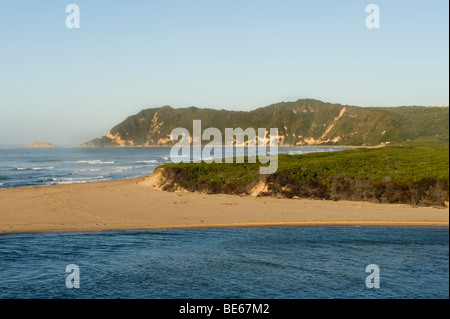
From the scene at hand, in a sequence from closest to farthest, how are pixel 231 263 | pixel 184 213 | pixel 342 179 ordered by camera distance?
1. pixel 231 263
2. pixel 184 213
3. pixel 342 179

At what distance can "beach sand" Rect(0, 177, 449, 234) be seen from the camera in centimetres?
3656

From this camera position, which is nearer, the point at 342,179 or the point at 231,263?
the point at 231,263

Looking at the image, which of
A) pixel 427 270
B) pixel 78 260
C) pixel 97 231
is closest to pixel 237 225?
pixel 97 231

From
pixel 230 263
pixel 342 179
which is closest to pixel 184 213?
pixel 230 263

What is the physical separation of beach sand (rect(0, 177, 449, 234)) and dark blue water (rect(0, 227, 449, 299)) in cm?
277

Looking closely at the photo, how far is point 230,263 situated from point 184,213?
17.9 metres

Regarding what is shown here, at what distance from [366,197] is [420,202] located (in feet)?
19.0

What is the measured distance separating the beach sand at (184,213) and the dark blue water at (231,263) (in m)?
2.77

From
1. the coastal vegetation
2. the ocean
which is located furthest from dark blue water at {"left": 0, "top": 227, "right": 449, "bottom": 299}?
the coastal vegetation

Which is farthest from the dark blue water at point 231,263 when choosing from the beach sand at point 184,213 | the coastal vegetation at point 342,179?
the coastal vegetation at point 342,179

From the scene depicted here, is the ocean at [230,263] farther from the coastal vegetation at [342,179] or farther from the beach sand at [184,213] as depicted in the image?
the coastal vegetation at [342,179]

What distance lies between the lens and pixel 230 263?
81.3ft

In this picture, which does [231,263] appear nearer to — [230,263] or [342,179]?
[230,263]

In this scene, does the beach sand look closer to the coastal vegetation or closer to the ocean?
the coastal vegetation
